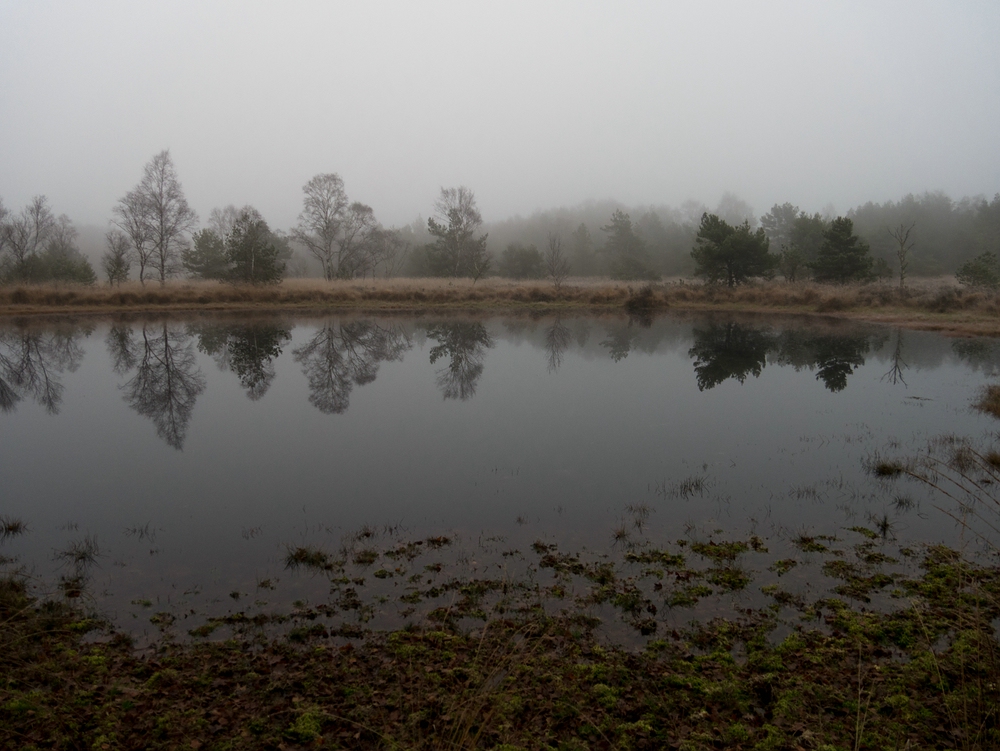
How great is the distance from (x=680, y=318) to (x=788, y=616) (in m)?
31.0

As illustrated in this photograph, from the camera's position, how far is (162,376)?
17797mm

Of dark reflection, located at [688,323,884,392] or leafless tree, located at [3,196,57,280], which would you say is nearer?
dark reflection, located at [688,323,884,392]

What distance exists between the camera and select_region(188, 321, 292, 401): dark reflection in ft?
57.8

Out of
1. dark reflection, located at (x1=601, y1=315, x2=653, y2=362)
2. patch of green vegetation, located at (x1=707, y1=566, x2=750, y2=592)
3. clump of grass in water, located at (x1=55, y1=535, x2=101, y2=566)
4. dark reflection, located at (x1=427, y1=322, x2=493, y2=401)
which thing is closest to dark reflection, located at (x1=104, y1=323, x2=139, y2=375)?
dark reflection, located at (x1=427, y1=322, x2=493, y2=401)

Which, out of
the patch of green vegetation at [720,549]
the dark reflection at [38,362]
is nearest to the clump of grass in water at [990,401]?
the patch of green vegetation at [720,549]

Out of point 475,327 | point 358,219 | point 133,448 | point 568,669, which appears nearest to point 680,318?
point 475,327

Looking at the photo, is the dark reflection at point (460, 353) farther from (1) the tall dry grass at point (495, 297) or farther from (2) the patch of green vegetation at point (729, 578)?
(1) the tall dry grass at point (495, 297)

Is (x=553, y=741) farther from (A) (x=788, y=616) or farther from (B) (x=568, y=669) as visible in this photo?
(A) (x=788, y=616)

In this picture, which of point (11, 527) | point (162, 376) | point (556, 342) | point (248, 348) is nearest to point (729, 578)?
point (11, 527)

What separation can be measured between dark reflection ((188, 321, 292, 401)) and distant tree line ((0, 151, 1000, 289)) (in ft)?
48.6

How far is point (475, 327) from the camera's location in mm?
30422

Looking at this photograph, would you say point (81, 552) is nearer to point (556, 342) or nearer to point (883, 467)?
point (883, 467)

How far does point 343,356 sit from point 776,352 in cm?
1598

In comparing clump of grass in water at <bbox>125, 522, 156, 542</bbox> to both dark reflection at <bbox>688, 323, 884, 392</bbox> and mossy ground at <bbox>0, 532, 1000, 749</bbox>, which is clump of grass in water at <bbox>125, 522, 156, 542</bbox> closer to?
mossy ground at <bbox>0, 532, 1000, 749</bbox>
